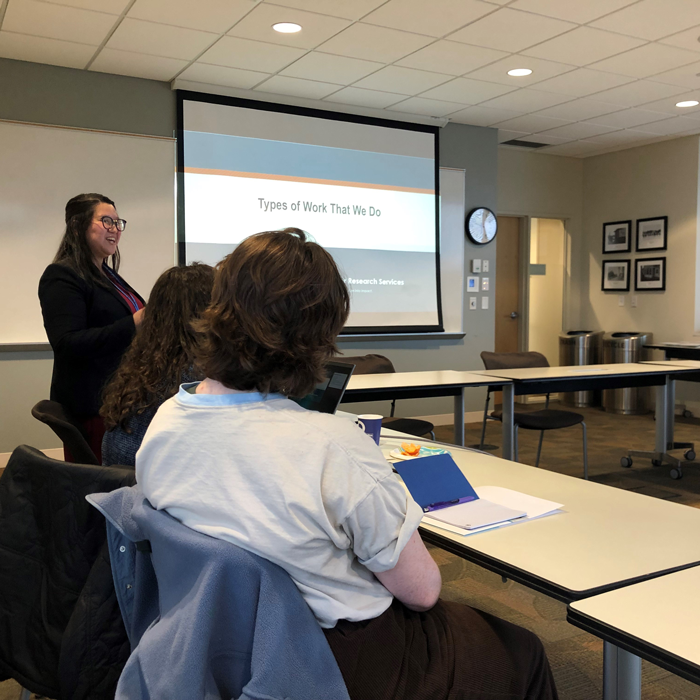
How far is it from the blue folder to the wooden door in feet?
19.1

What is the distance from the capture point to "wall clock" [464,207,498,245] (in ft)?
20.5

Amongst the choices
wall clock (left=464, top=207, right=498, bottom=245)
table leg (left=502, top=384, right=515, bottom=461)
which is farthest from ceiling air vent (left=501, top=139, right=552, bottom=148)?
table leg (left=502, top=384, right=515, bottom=461)

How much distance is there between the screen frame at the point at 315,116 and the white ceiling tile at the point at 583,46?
5.43 ft

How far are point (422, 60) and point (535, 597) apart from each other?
3.47 m

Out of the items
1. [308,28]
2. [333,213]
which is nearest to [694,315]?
[333,213]

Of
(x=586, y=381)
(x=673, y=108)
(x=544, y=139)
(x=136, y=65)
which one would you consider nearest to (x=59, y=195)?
(x=136, y=65)

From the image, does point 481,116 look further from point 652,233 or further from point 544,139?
point 652,233

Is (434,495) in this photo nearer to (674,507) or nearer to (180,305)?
(674,507)

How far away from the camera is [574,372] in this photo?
402 centimetres

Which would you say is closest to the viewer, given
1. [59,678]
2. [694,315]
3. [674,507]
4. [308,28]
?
[59,678]

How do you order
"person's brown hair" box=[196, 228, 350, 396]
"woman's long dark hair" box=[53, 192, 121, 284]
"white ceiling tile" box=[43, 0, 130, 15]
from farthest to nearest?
"white ceiling tile" box=[43, 0, 130, 15]
"woman's long dark hair" box=[53, 192, 121, 284]
"person's brown hair" box=[196, 228, 350, 396]

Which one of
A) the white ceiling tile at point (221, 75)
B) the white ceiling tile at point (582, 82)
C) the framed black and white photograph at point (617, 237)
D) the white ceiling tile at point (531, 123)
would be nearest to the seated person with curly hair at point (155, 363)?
the white ceiling tile at point (221, 75)

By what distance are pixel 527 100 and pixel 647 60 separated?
3.48ft

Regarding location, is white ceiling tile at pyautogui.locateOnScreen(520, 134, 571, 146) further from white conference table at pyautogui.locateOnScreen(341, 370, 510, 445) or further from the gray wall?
white conference table at pyautogui.locateOnScreen(341, 370, 510, 445)
